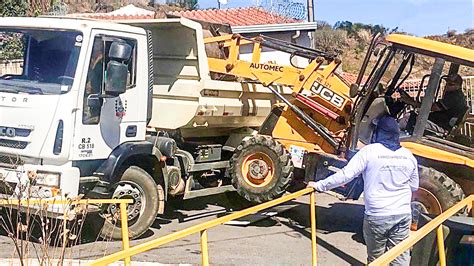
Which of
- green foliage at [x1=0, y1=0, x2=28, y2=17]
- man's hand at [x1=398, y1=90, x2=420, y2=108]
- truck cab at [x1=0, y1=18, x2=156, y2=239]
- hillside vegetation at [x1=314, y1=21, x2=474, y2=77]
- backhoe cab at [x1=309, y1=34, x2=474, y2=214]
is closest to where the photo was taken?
truck cab at [x1=0, y1=18, x2=156, y2=239]

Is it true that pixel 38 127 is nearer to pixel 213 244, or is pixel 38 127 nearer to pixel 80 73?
pixel 80 73

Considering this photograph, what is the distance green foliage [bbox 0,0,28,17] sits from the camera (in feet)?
69.7

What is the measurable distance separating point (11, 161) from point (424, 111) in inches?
194

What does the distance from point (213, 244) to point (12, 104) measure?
117 inches

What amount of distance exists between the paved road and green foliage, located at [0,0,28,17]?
12793 millimetres

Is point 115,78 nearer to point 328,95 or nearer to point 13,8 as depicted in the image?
point 328,95

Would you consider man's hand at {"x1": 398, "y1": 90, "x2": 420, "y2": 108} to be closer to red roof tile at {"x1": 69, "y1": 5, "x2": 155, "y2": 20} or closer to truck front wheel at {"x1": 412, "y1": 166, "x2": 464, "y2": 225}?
truck front wheel at {"x1": 412, "y1": 166, "x2": 464, "y2": 225}

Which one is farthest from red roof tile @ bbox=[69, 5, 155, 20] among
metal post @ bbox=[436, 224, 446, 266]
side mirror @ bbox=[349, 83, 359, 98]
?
metal post @ bbox=[436, 224, 446, 266]

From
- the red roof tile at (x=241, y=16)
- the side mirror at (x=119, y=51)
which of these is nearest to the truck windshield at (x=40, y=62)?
the side mirror at (x=119, y=51)

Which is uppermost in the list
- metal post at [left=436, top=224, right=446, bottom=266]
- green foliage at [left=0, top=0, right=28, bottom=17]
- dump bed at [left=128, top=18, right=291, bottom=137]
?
green foliage at [left=0, top=0, right=28, bottom=17]

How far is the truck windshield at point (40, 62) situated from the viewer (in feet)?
25.6

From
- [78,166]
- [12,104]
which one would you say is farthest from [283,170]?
[12,104]

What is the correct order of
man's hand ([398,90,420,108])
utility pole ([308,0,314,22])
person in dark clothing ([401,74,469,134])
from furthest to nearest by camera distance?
utility pole ([308,0,314,22]), man's hand ([398,90,420,108]), person in dark clothing ([401,74,469,134])

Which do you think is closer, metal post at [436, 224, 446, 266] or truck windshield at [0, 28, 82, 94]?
metal post at [436, 224, 446, 266]
